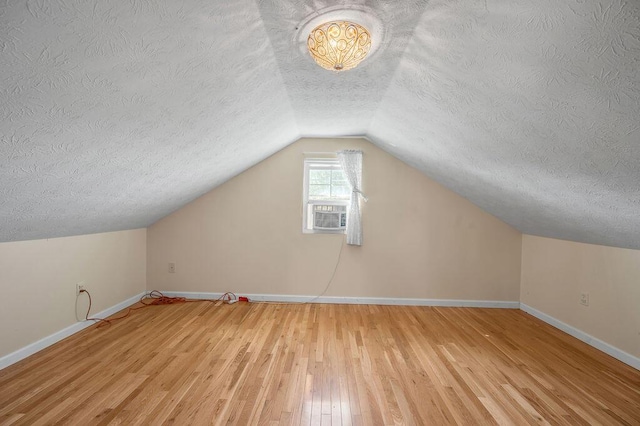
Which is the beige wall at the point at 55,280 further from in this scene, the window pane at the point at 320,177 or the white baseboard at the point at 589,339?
the white baseboard at the point at 589,339

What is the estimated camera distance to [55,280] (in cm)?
302

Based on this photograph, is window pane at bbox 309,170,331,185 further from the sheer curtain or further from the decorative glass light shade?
the decorative glass light shade

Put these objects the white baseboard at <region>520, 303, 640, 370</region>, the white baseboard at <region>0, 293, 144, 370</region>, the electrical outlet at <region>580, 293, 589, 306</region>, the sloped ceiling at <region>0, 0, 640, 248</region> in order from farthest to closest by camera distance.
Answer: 1. the electrical outlet at <region>580, 293, 589, 306</region>
2. the white baseboard at <region>520, 303, 640, 370</region>
3. the white baseboard at <region>0, 293, 144, 370</region>
4. the sloped ceiling at <region>0, 0, 640, 248</region>

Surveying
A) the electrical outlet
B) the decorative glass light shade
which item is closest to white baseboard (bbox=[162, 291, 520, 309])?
the electrical outlet

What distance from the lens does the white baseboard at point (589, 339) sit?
9.14 feet

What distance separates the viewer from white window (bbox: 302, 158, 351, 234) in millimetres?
4449

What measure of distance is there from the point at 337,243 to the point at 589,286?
266cm

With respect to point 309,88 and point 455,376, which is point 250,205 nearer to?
point 309,88

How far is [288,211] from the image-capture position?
4457 millimetres

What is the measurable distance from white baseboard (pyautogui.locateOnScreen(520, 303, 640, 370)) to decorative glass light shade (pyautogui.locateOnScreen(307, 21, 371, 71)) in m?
3.24

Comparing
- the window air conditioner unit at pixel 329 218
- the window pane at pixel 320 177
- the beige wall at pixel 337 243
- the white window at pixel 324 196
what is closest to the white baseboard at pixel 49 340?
the beige wall at pixel 337 243

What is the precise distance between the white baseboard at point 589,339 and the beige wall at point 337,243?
44cm

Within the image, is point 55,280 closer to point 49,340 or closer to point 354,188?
point 49,340

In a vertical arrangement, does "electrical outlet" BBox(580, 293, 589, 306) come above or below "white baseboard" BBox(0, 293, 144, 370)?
above
